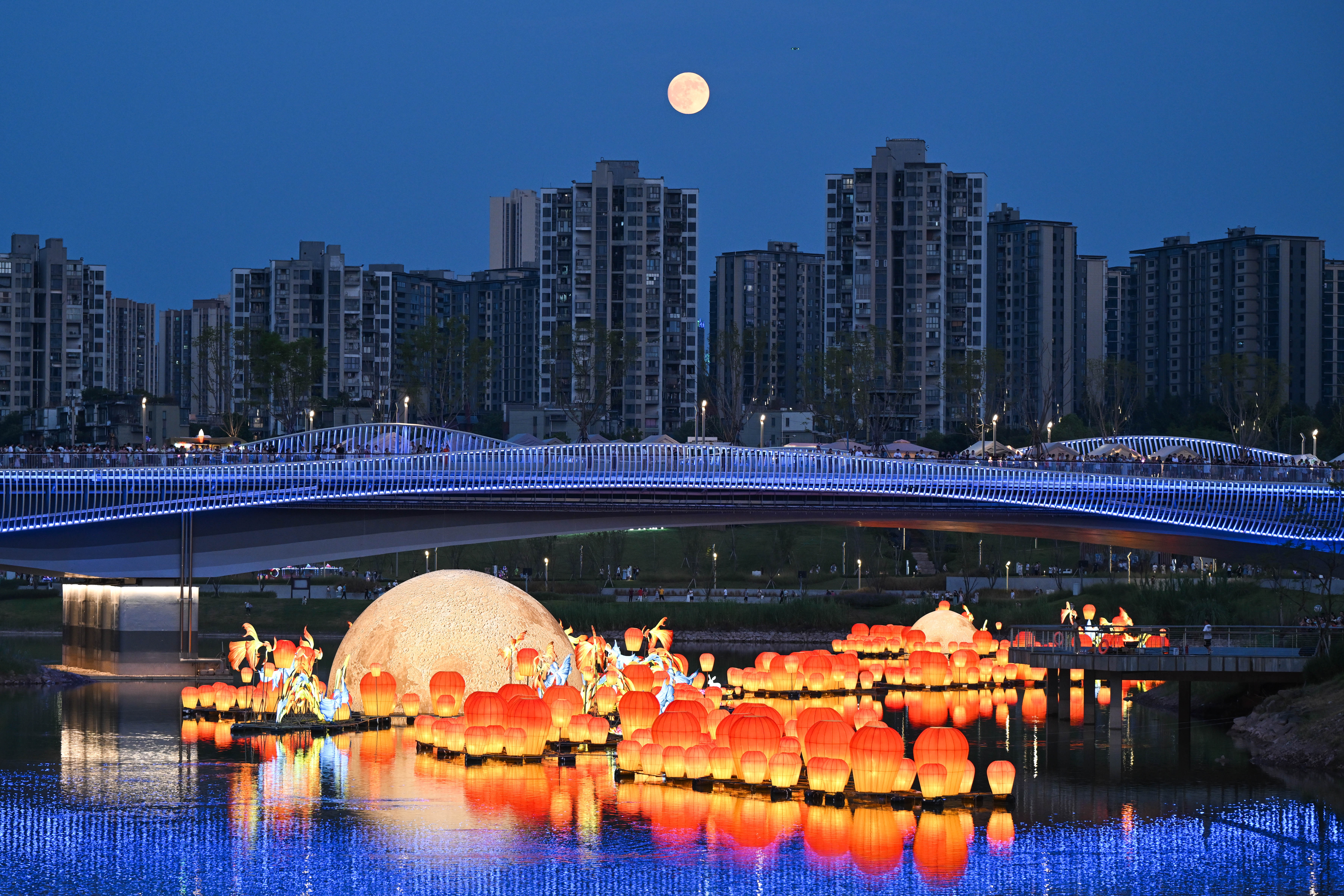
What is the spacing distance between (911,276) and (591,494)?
75344 millimetres

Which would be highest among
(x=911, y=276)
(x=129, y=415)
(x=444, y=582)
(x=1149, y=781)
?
(x=911, y=276)

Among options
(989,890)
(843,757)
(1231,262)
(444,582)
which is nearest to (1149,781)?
(843,757)

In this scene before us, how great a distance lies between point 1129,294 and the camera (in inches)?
6437

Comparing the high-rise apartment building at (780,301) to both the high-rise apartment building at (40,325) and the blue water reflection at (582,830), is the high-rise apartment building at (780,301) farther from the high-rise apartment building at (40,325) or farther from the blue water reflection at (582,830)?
the blue water reflection at (582,830)

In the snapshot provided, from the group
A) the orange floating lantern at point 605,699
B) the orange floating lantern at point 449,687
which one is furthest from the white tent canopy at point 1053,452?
the orange floating lantern at point 449,687

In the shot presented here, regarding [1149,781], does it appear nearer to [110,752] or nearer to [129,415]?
[110,752]

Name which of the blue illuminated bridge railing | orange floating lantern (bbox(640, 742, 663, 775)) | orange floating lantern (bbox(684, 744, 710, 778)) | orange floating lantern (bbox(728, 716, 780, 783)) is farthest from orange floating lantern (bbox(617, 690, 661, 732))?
the blue illuminated bridge railing

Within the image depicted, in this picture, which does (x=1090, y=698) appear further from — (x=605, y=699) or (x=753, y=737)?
(x=753, y=737)

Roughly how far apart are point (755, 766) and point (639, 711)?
5.36 m

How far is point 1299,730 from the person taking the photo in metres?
37.6

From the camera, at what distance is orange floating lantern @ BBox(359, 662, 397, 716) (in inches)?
1570

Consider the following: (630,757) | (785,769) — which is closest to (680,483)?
(630,757)

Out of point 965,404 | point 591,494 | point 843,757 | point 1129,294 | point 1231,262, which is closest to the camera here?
point 843,757

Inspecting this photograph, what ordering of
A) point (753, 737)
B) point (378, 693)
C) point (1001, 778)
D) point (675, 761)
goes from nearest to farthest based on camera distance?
point (1001, 778) < point (753, 737) < point (675, 761) < point (378, 693)
